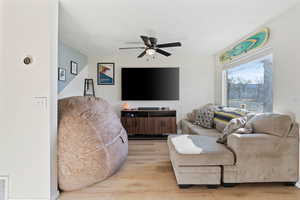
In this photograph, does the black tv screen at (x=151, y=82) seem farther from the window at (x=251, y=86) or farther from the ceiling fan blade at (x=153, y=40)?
the ceiling fan blade at (x=153, y=40)

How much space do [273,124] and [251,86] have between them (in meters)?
1.37

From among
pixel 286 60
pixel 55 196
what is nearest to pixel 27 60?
pixel 55 196

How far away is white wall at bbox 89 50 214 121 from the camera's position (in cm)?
435

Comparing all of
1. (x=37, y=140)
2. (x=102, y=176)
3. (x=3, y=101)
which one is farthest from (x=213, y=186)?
(x=3, y=101)

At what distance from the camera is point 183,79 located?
4363 millimetres

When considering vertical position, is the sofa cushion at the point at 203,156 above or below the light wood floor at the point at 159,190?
above

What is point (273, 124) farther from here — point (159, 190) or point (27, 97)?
point (27, 97)

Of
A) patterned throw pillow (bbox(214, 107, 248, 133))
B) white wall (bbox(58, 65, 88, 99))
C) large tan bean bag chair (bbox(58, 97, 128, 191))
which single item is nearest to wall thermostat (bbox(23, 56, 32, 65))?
large tan bean bag chair (bbox(58, 97, 128, 191))

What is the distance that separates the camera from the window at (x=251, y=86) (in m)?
2.62

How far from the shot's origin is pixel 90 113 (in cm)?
211

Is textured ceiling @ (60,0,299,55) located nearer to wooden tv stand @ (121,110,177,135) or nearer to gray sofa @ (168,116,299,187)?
gray sofa @ (168,116,299,187)

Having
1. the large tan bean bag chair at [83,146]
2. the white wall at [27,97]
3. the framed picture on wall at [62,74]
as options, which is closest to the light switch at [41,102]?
the white wall at [27,97]

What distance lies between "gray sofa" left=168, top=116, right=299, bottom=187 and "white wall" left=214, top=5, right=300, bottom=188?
372 millimetres

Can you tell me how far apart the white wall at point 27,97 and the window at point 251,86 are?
3.18 m
